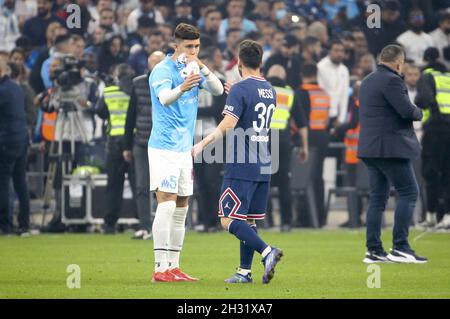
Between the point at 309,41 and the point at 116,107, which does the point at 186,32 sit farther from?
the point at 309,41

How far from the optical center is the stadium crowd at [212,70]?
2047 cm

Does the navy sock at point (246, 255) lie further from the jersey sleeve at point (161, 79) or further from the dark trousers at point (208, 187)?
the dark trousers at point (208, 187)

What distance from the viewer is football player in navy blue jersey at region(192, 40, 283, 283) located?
12.5 m

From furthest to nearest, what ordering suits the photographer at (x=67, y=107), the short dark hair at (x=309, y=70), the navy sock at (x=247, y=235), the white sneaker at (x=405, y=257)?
the short dark hair at (x=309, y=70) → the photographer at (x=67, y=107) → the white sneaker at (x=405, y=257) → the navy sock at (x=247, y=235)

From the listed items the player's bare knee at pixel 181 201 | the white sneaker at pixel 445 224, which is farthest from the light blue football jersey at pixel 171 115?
the white sneaker at pixel 445 224

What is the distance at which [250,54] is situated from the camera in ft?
41.4

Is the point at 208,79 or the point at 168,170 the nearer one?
the point at 168,170

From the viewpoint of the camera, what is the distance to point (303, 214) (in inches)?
893

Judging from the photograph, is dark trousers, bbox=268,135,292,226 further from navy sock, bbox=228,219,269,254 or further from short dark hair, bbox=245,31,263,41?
navy sock, bbox=228,219,269,254

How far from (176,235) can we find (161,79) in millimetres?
1590

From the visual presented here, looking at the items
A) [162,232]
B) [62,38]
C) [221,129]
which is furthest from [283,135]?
[221,129]

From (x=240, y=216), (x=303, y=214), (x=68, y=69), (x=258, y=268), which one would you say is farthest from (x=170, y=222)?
(x=303, y=214)

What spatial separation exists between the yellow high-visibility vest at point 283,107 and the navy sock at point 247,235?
868 cm

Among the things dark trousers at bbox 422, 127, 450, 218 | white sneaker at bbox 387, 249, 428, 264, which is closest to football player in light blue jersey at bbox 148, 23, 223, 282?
white sneaker at bbox 387, 249, 428, 264
